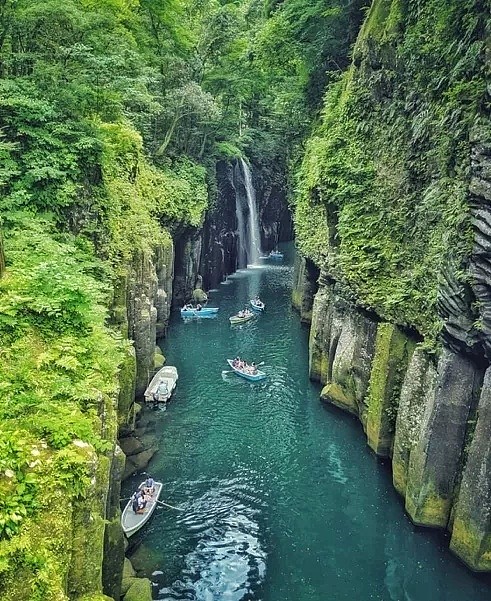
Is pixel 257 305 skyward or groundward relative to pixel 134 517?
skyward

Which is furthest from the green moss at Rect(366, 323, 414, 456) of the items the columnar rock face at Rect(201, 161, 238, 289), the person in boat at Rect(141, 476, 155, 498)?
the columnar rock face at Rect(201, 161, 238, 289)

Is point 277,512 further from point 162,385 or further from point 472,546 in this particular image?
point 162,385

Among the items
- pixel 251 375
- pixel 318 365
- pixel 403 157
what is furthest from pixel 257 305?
pixel 403 157

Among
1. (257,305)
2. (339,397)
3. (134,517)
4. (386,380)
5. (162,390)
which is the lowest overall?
(134,517)

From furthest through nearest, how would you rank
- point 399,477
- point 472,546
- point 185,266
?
A: 1. point 185,266
2. point 399,477
3. point 472,546

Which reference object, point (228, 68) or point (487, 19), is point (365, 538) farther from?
point (228, 68)

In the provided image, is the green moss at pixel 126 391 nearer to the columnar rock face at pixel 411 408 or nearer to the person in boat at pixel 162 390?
the person in boat at pixel 162 390
